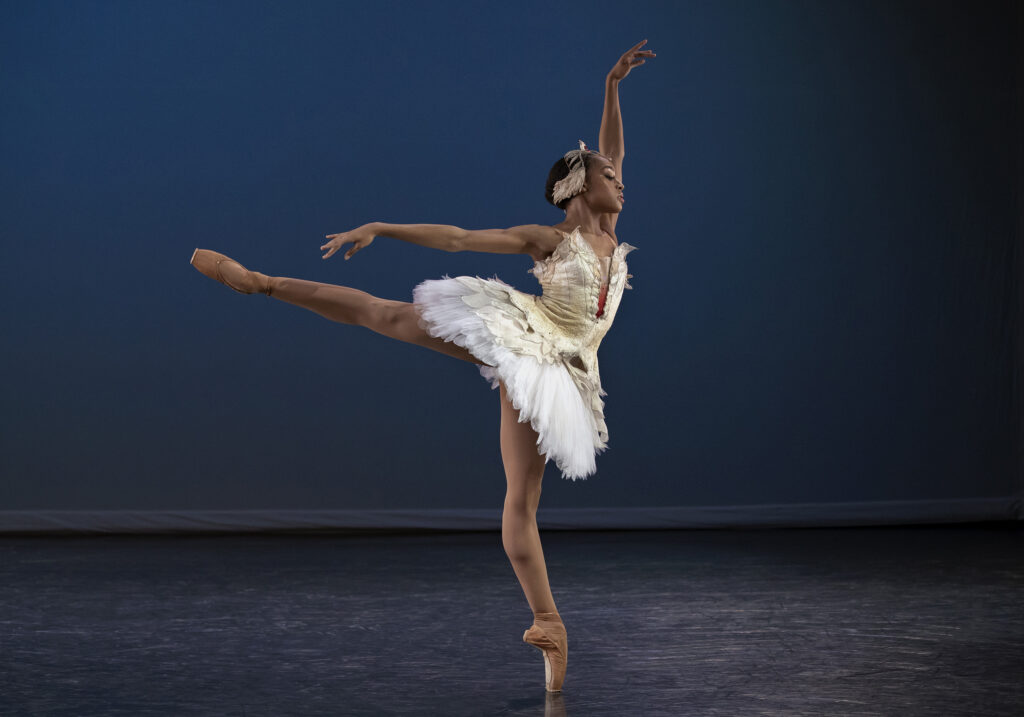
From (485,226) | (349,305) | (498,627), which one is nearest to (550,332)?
(349,305)

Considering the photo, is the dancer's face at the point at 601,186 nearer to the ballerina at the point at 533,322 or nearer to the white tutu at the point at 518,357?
the ballerina at the point at 533,322

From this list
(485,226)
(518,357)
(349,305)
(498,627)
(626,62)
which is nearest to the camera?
(518,357)

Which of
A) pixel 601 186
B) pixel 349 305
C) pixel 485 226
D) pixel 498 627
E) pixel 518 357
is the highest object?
pixel 485 226

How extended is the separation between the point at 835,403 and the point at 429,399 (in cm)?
208

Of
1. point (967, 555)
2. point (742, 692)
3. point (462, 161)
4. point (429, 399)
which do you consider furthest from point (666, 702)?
point (462, 161)

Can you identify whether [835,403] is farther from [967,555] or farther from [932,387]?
[967,555]

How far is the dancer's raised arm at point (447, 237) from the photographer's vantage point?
2.17m

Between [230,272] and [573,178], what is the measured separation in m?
0.84

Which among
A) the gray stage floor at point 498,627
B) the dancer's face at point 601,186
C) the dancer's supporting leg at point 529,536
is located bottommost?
the gray stage floor at point 498,627

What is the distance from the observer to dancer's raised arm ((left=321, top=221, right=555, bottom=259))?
85.4 inches

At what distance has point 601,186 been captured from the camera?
2.45m

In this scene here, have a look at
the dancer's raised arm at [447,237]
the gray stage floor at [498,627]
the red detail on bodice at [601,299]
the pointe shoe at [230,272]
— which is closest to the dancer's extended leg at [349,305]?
the pointe shoe at [230,272]

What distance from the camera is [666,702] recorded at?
7.29ft

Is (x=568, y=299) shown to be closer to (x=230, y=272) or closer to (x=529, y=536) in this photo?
(x=529, y=536)
